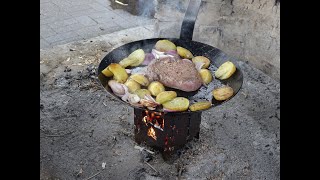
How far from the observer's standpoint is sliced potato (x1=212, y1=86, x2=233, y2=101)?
11.6ft

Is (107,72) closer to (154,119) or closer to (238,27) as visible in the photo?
(154,119)

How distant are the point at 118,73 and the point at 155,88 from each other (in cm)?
44

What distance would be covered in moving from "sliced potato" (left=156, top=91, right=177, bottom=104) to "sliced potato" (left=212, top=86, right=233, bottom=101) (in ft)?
1.47

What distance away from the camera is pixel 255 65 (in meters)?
5.96

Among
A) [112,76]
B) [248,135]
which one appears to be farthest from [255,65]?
[112,76]

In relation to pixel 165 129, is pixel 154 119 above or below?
above

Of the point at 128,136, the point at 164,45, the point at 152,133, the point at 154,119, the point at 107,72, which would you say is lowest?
the point at 128,136

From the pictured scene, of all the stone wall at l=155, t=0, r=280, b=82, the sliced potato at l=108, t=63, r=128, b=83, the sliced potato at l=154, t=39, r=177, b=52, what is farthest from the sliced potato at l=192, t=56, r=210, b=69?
the stone wall at l=155, t=0, r=280, b=82

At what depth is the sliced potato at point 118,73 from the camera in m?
3.69

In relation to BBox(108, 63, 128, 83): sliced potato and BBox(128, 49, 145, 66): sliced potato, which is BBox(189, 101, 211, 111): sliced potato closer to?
BBox(108, 63, 128, 83): sliced potato

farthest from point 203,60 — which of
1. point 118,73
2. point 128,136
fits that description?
point 128,136

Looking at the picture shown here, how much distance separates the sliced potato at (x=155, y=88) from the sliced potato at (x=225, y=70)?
72cm

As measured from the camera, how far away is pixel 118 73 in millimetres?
3713
